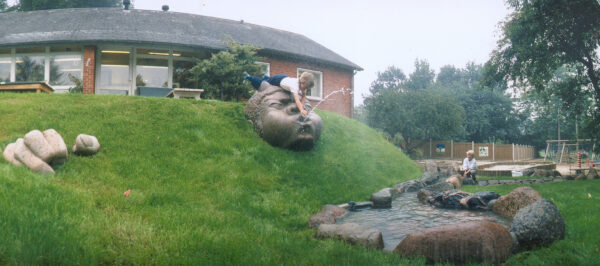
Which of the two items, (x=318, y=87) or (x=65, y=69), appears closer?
(x=65, y=69)

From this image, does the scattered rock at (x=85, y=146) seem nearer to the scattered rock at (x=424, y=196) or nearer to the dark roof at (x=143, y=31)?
the scattered rock at (x=424, y=196)

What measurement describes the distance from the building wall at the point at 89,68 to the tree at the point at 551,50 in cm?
1772

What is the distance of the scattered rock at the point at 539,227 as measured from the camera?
429 cm

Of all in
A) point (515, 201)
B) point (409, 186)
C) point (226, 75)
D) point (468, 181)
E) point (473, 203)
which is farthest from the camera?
point (226, 75)

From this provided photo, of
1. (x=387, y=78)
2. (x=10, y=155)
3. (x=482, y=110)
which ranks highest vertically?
(x=387, y=78)

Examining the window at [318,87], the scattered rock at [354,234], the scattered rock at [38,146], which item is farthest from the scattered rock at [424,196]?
the window at [318,87]

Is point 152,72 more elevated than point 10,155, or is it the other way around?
point 152,72

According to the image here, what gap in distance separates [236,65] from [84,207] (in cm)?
1094

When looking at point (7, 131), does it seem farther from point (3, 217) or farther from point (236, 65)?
point (236, 65)

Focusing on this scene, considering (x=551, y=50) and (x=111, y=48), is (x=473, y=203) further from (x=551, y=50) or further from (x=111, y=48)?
(x=111, y=48)

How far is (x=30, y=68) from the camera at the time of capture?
60.4ft

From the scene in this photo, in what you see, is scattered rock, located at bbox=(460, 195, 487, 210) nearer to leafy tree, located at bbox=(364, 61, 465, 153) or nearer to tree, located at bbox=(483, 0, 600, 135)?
tree, located at bbox=(483, 0, 600, 135)

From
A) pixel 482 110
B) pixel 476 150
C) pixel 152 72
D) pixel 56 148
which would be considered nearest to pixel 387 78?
pixel 482 110

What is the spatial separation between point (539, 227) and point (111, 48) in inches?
751
